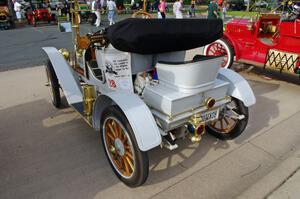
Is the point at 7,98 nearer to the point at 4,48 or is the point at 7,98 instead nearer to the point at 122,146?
the point at 122,146

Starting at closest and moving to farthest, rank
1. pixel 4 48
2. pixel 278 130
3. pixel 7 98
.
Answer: pixel 278 130
pixel 7 98
pixel 4 48

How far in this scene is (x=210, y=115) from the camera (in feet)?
8.55

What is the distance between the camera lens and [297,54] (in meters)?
4.88

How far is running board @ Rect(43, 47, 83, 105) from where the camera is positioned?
11.0 ft

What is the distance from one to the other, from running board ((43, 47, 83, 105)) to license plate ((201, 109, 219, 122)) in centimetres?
170

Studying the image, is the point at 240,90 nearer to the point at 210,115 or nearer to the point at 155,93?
the point at 210,115

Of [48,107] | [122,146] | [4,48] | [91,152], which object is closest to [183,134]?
[122,146]

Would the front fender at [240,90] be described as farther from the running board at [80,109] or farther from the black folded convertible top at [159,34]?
the running board at [80,109]

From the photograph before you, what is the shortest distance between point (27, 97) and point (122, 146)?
10.1ft

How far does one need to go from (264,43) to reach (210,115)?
375 centimetres

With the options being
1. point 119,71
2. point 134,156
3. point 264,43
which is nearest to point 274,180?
point 134,156

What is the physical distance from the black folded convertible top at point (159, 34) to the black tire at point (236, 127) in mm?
871

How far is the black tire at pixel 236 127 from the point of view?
9.53 ft

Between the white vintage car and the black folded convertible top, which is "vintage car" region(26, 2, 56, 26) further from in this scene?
the black folded convertible top
